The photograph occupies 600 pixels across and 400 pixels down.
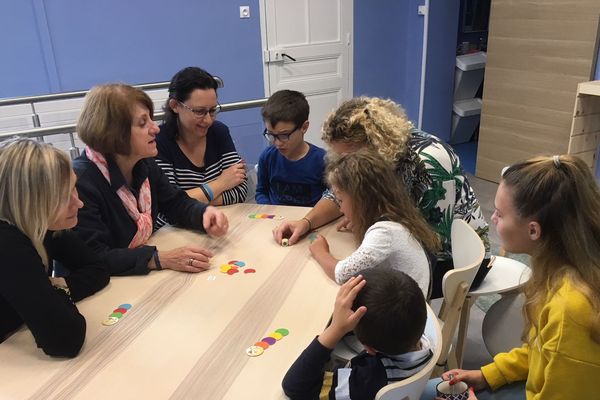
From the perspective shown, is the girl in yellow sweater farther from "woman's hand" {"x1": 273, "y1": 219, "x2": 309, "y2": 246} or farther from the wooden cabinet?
the wooden cabinet

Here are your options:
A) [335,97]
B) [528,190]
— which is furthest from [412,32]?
[528,190]

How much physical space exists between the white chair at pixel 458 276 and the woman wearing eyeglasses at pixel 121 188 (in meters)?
0.75

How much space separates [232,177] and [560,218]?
1.39m

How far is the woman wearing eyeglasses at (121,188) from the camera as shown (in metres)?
1.55

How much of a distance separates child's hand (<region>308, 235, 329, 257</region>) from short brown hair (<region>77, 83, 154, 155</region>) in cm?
72

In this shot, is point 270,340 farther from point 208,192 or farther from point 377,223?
point 208,192

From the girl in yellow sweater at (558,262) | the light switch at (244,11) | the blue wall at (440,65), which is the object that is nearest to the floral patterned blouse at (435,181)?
the girl in yellow sweater at (558,262)

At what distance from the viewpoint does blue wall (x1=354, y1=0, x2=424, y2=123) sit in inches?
197

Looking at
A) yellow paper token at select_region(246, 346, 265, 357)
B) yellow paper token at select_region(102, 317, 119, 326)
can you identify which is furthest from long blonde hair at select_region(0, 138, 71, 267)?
yellow paper token at select_region(246, 346, 265, 357)

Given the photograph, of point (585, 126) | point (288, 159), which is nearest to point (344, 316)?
point (288, 159)

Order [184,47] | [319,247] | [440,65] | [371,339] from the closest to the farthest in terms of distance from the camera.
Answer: [371,339] → [319,247] → [184,47] → [440,65]

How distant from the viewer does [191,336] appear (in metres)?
1.21

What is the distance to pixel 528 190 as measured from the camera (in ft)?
3.76

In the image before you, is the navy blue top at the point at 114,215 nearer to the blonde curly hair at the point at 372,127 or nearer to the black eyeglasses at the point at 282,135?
the black eyeglasses at the point at 282,135
